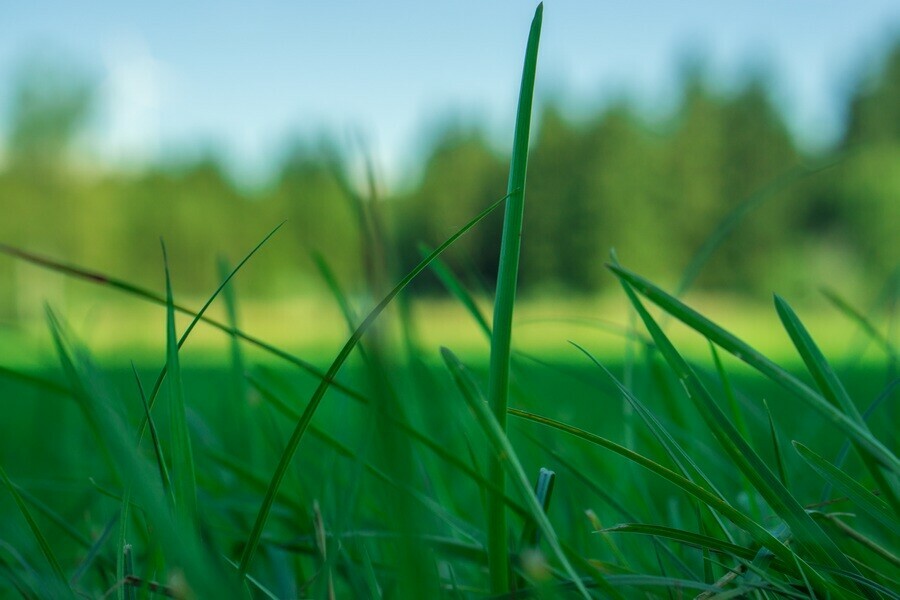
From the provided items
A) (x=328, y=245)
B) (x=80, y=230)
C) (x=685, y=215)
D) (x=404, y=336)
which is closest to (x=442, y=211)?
(x=328, y=245)

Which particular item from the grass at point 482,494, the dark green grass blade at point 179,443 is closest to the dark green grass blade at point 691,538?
the grass at point 482,494

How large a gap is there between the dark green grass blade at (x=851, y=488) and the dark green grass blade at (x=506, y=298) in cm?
9

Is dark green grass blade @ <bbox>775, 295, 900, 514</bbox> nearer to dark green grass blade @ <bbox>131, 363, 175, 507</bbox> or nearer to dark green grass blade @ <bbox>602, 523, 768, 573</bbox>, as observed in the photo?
dark green grass blade @ <bbox>602, 523, 768, 573</bbox>

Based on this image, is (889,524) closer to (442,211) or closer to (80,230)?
(80,230)

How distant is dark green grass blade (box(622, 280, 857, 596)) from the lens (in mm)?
195

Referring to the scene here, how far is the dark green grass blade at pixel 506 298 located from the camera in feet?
0.59

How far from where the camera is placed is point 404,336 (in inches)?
11.3

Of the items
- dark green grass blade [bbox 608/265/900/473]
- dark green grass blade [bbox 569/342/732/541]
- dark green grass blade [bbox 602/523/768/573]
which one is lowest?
dark green grass blade [bbox 602/523/768/573]

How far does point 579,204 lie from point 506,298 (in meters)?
12.9

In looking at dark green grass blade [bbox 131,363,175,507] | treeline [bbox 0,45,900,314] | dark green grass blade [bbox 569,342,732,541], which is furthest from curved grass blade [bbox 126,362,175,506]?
treeline [bbox 0,45,900,314]

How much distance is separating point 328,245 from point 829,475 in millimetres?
13512

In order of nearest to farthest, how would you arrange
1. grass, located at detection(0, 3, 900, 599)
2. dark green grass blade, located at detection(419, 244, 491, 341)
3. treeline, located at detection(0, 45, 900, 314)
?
grass, located at detection(0, 3, 900, 599), dark green grass blade, located at detection(419, 244, 491, 341), treeline, located at detection(0, 45, 900, 314)

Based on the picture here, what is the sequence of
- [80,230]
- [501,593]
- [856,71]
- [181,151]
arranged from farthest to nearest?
[181,151], [856,71], [80,230], [501,593]

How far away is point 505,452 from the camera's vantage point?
0.17 metres
